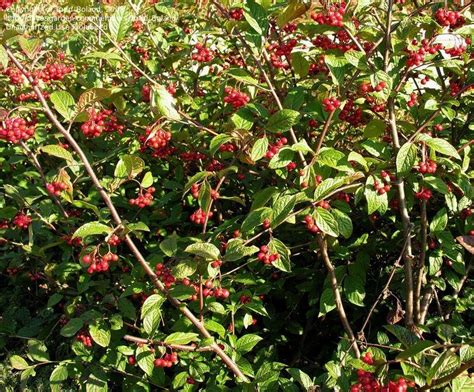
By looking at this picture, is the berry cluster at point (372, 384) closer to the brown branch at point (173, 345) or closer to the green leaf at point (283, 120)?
the brown branch at point (173, 345)

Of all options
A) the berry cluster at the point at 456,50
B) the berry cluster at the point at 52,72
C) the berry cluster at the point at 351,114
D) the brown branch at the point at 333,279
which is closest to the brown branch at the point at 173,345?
the brown branch at the point at 333,279

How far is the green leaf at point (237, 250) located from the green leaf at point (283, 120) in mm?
420

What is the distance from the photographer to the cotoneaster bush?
7.17 feet

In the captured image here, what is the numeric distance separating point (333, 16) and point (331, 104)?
0.30 metres

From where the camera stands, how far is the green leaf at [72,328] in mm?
2490

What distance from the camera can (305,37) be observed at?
8.94ft

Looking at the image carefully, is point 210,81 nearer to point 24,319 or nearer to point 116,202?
point 116,202

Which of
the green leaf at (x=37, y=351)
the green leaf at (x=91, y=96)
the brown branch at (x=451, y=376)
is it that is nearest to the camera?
the brown branch at (x=451, y=376)

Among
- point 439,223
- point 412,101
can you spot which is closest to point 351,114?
point 412,101

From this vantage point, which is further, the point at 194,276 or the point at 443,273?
the point at 443,273

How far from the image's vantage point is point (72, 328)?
98.7 inches

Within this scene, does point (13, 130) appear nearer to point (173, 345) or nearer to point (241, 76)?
point (241, 76)


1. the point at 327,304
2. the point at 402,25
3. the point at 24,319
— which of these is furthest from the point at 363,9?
the point at 24,319

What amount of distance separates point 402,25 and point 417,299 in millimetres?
1104
